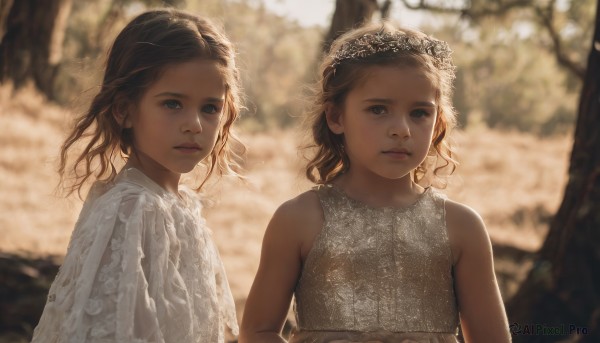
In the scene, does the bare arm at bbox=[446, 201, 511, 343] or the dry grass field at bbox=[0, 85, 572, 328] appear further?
the dry grass field at bbox=[0, 85, 572, 328]

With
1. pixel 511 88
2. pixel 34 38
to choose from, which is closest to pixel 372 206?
pixel 34 38

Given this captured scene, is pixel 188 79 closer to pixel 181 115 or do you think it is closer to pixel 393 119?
pixel 181 115

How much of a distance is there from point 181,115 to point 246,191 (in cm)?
710

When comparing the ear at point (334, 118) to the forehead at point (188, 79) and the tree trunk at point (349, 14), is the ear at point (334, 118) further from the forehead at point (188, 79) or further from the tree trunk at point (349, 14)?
the tree trunk at point (349, 14)

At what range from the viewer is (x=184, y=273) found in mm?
2754

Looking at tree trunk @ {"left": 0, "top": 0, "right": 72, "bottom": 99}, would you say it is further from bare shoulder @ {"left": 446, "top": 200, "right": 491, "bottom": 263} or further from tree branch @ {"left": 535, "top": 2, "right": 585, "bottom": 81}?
bare shoulder @ {"left": 446, "top": 200, "right": 491, "bottom": 263}

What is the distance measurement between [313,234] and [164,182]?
563mm

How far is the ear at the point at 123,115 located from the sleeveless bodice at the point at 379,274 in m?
0.74

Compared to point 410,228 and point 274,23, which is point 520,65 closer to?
point 274,23

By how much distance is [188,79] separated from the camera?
276 cm

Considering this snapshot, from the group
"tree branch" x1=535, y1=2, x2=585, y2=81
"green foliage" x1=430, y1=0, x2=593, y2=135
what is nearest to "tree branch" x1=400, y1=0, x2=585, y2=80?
"tree branch" x1=535, y1=2, x2=585, y2=81

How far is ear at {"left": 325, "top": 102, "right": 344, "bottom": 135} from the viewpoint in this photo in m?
2.93

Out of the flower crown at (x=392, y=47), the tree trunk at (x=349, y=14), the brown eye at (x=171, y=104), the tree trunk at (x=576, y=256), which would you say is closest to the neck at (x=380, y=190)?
the flower crown at (x=392, y=47)

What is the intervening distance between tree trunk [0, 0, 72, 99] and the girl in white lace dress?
6584mm
